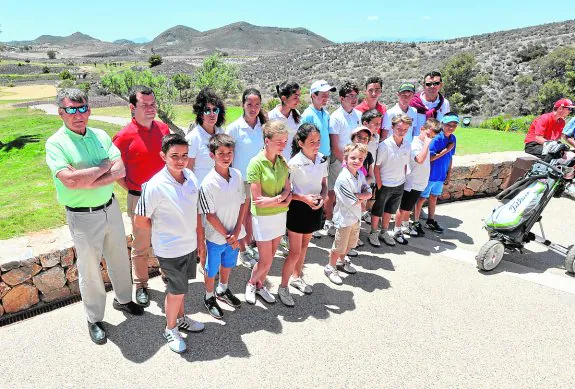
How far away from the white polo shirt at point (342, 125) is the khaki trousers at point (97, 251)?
9.33 ft

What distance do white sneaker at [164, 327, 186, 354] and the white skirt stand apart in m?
1.07

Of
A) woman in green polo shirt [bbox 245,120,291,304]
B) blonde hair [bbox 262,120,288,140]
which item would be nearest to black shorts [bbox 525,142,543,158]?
woman in green polo shirt [bbox 245,120,291,304]

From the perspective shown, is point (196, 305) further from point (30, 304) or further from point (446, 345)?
point (446, 345)

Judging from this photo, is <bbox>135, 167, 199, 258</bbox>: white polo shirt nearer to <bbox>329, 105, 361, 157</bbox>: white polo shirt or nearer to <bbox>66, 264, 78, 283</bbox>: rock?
<bbox>66, 264, 78, 283</bbox>: rock

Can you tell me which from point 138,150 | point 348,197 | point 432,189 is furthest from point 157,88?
point 348,197

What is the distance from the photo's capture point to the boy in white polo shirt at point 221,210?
3.41 m

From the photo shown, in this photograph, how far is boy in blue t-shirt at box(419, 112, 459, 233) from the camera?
550cm

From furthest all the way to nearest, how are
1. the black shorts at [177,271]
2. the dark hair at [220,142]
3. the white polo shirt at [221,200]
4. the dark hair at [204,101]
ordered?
the dark hair at [204,101] < the white polo shirt at [221,200] < the dark hair at [220,142] < the black shorts at [177,271]

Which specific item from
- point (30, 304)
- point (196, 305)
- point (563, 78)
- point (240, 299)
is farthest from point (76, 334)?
point (563, 78)

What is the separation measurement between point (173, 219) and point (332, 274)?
81.1 inches

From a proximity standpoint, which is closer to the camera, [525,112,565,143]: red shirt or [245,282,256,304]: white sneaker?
[245,282,256,304]: white sneaker

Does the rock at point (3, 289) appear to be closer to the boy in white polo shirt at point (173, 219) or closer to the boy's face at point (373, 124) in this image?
the boy in white polo shirt at point (173, 219)

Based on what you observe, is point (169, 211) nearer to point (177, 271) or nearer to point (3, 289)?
point (177, 271)

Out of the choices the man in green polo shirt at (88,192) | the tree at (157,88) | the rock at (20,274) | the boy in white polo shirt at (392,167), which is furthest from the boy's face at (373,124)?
the tree at (157,88)
